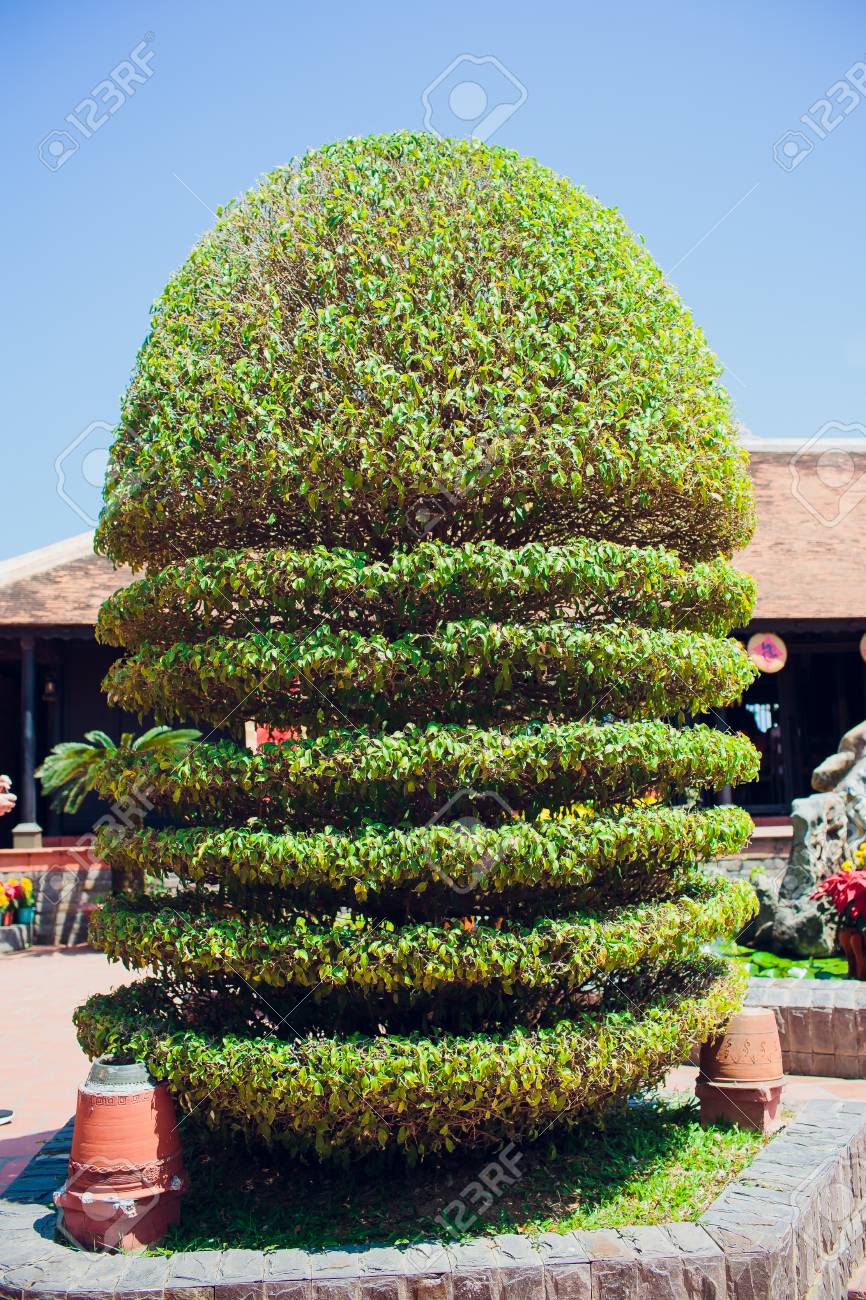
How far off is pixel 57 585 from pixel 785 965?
1237 cm

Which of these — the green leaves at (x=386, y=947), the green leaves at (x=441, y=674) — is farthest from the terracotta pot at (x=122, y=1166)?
the green leaves at (x=441, y=674)

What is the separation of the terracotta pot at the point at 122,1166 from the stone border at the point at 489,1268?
14cm

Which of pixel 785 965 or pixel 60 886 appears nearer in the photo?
pixel 785 965

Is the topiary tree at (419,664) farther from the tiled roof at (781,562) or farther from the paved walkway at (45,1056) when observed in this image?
the tiled roof at (781,562)

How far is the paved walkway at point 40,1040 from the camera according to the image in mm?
6766

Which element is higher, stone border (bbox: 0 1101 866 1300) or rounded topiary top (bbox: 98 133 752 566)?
rounded topiary top (bbox: 98 133 752 566)

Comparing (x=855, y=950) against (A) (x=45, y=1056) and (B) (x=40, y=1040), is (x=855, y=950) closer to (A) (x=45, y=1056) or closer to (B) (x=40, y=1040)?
(A) (x=45, y=1056)

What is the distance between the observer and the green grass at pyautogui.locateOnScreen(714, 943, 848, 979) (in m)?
8.95

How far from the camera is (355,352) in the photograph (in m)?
4.59

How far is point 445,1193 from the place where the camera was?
441 cm

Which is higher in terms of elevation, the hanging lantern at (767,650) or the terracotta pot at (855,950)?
the hanging lantern at (767,650)

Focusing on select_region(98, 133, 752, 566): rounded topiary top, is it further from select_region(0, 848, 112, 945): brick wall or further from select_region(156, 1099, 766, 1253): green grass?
select_region(0, 848, 112, 945): brick wall

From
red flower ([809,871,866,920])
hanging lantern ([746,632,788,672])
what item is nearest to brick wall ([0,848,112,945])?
hanging lantern ([746,632,788,672])

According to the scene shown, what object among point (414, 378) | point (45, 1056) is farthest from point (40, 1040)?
point (414, 378)
